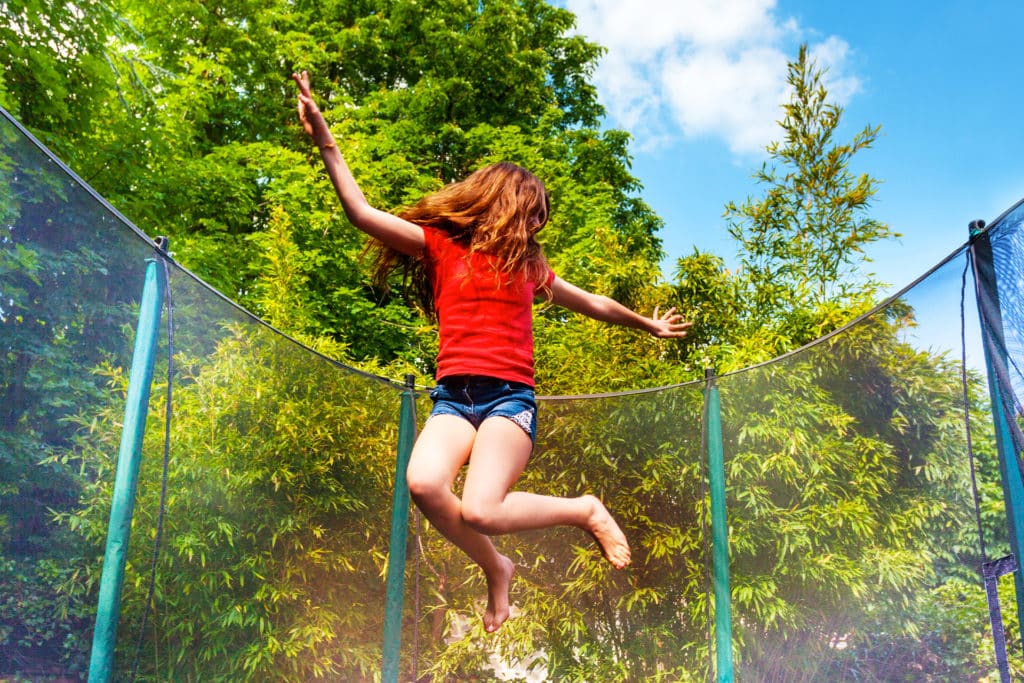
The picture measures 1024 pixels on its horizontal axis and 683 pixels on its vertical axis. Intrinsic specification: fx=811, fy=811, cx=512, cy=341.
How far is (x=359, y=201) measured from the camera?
5.34 ft

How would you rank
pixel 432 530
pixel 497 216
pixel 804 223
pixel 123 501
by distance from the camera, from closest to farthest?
pixel 123 501
pixel 497 216
pixel 432 530
pixel 804 223

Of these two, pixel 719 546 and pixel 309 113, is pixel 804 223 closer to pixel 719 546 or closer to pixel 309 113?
pixel 719 546

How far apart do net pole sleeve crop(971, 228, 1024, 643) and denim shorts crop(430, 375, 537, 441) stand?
902 mm

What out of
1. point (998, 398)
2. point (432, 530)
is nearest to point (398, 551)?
point (432, 530)

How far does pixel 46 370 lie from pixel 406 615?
167 cm

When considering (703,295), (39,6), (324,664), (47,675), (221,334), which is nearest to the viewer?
(47,675)

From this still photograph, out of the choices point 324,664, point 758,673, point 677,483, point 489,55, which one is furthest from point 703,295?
point 489,55

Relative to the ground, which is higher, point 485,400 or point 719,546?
point 485,400

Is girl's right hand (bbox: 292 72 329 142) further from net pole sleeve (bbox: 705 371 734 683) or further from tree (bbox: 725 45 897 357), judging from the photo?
tree (bbox: 725 45 897 357)

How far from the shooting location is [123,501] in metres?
1.29

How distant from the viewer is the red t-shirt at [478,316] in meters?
1.81

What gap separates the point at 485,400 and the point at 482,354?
106 mm

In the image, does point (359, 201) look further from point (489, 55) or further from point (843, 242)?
point (489, 55)

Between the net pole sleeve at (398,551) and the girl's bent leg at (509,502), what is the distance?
0.71 metres
